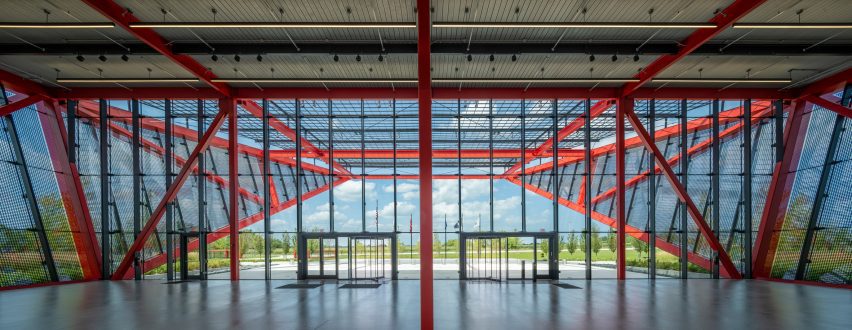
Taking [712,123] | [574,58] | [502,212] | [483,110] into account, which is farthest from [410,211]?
[712,123]

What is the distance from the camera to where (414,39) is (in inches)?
492

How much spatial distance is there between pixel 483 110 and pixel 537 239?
4985 mm

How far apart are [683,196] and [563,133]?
4437mm

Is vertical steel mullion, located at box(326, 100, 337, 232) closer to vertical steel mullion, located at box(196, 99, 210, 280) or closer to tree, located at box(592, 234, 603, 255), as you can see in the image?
vertical steel mullion, located at box(196, 99, 210, 280)

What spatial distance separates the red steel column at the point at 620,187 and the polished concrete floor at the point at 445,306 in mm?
1256

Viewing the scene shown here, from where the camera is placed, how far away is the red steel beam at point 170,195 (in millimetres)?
15680

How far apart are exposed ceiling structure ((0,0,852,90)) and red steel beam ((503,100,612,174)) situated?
3.49ft

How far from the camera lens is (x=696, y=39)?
11.7 m

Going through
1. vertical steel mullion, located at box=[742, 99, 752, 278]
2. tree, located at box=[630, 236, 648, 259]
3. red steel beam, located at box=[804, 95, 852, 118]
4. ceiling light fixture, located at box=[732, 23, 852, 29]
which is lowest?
tree, located at box=[630, 236, 648, 259]

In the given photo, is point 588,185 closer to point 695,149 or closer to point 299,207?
point 695,149

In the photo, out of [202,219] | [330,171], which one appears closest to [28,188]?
[202,219]

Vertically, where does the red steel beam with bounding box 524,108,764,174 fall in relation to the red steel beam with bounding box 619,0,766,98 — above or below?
below

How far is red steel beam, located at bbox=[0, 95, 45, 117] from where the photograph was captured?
14109 mm

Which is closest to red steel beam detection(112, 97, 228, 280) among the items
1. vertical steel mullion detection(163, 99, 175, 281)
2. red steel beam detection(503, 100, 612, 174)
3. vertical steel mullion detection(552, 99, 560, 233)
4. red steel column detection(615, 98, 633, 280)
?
vertical steel mullion detection(163, 99, 175, 281)
